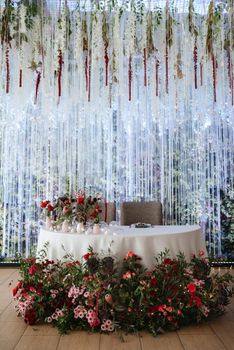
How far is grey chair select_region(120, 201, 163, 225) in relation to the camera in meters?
3.88

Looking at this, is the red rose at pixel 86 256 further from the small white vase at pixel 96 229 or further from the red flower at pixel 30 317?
the red flower at pixel 30 317

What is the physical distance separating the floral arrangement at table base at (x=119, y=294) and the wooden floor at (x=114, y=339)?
69 millimetres

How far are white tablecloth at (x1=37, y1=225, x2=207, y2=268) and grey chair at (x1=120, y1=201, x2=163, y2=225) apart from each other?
96cm

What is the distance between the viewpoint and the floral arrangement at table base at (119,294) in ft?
8.40

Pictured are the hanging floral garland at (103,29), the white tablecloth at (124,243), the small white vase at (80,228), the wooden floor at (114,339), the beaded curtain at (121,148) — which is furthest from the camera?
the beaded curtain at (121,148)

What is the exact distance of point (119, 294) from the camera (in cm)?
256

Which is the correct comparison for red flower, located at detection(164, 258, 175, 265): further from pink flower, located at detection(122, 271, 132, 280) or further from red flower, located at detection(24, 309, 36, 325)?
red flower, located at detection(24, 309, 36, 325)

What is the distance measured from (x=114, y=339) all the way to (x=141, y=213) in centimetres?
163

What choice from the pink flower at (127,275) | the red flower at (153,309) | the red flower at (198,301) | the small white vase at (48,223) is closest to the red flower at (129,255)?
the pink flower at (127,275)

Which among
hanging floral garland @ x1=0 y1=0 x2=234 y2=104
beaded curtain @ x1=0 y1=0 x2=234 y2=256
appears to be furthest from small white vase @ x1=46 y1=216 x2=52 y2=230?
beaded curtain @ x1=0 y1=0 x2=234 y2=256

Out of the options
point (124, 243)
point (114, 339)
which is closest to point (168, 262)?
point (124, 243)

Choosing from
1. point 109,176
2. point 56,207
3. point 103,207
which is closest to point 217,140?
point 109,176

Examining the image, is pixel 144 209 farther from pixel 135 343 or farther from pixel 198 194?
pixel 135 343

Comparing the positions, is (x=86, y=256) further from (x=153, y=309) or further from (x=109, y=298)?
(x=153, y=309)
